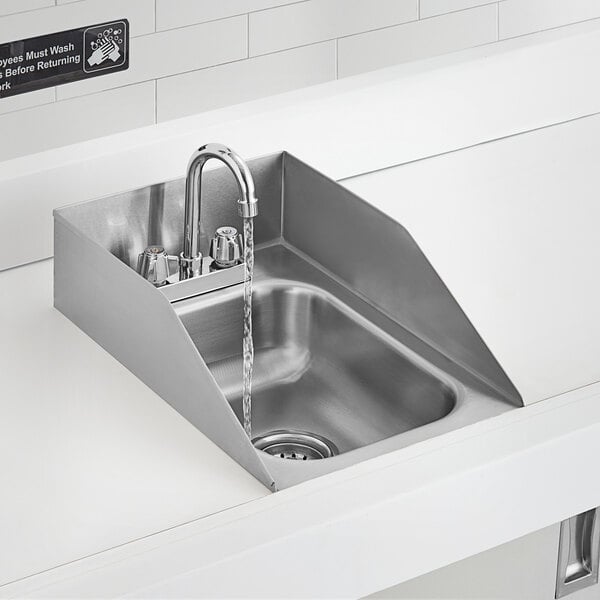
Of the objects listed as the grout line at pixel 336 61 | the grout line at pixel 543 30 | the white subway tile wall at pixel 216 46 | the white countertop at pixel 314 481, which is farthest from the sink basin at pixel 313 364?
the grout line at pixel 543 30

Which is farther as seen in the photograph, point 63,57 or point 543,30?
point 543,30

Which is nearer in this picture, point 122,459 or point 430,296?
point 122,459

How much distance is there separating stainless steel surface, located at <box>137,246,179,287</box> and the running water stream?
0.34 feet

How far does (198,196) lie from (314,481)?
0.47m

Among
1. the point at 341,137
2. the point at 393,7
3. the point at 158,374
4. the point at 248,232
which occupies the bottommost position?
the point at 158,374

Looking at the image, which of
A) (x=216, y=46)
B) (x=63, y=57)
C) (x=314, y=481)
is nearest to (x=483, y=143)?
(x=216, y=46)

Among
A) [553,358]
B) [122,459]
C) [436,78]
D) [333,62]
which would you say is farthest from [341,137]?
[122,459]

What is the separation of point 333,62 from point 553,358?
2.94 ft

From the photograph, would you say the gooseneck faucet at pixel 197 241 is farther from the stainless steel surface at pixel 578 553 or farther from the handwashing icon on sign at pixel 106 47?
the stainless steel surface at pixel 578 553

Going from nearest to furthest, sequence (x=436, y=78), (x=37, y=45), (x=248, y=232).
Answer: (x=248, y=232), (x=37, y=45), (x=436, y=78)

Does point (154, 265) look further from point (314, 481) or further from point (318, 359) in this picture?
point (314, 481)

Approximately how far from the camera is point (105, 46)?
1.97 meters

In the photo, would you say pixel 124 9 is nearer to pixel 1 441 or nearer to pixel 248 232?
pixel 248 232

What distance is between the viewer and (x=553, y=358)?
1541 mm
